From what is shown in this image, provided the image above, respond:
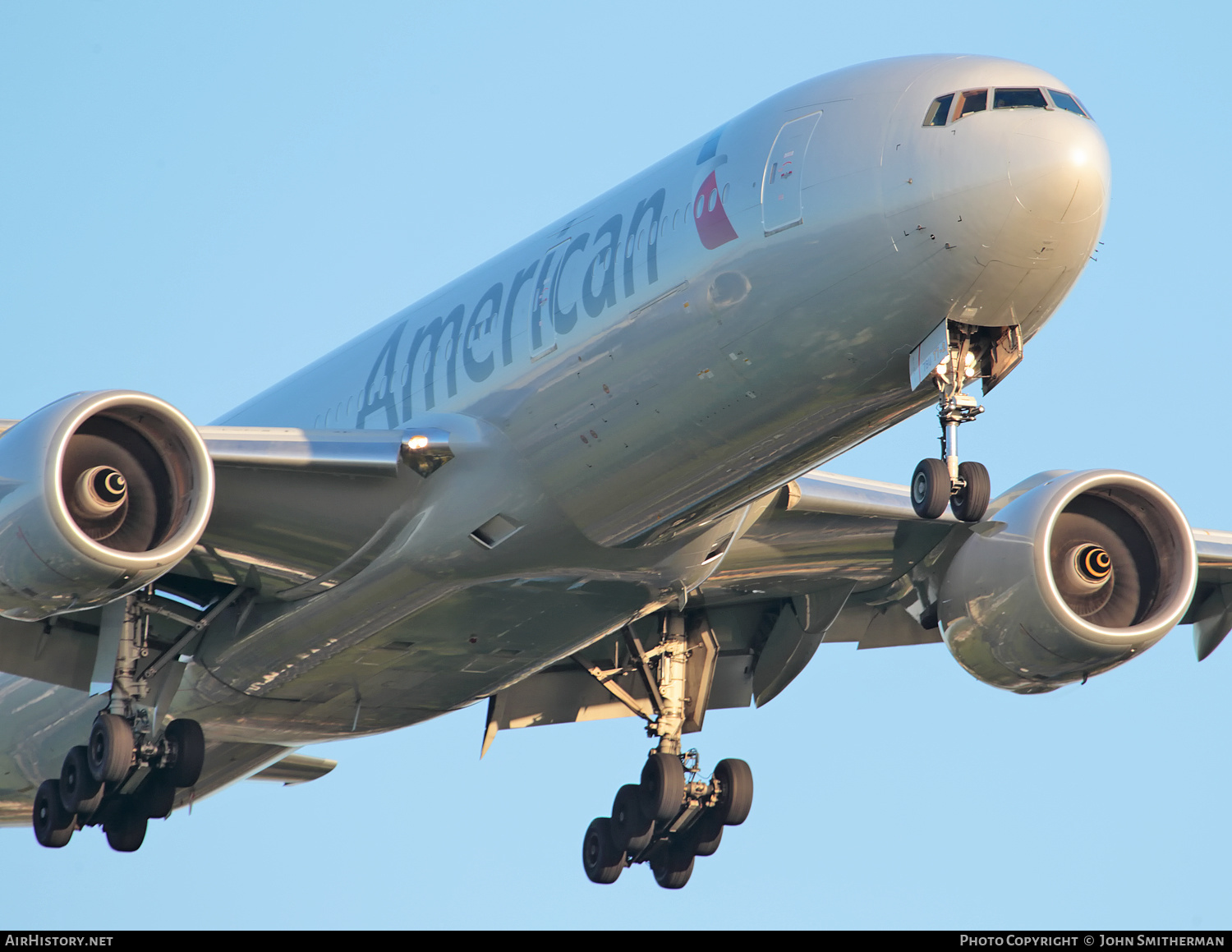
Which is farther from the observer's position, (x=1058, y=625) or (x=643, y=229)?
(x=1058, y=625)

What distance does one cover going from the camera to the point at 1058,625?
22.6 metres

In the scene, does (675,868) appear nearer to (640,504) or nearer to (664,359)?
(640,504)

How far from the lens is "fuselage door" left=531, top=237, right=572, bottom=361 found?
63.5ft

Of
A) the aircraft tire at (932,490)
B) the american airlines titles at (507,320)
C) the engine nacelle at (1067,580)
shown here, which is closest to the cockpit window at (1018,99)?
the aircraft tire at (932,490)

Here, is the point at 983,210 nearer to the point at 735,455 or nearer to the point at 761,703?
the point at 735,455

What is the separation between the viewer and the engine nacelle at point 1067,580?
2266cm

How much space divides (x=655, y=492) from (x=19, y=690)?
32.9 ft

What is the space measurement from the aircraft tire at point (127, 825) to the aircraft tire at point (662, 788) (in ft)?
19.8

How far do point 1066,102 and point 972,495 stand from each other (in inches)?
135

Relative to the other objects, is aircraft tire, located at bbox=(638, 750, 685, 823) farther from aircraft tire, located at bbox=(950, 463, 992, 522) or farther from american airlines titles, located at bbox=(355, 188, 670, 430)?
aircraft tire, located at bbox=(950, 463, 992, 522)

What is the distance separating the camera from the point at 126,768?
21516 mm

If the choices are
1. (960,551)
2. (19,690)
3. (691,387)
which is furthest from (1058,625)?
(19,690)

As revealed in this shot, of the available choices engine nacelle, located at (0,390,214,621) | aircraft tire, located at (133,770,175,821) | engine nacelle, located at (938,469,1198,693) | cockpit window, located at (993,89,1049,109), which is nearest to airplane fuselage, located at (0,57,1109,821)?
cockpit window, located at (993,89,1049,109)

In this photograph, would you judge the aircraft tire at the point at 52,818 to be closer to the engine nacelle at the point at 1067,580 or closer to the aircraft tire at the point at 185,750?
the aircraft tire at the point at 185,750
